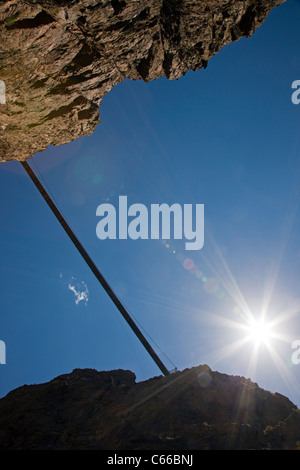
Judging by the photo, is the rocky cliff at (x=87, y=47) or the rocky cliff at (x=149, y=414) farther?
the rocky cliff at (x=149, y=414)

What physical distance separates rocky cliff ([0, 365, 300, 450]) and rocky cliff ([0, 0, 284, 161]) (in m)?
15.2

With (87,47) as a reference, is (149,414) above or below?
below

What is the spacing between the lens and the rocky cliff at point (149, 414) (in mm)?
9188

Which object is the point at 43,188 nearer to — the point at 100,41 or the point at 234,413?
the point at 100,41

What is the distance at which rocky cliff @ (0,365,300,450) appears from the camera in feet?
30.1

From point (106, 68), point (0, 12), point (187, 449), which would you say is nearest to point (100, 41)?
point (106, 68)

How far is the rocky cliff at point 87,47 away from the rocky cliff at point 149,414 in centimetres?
1519

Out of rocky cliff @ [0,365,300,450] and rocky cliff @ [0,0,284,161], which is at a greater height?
rocky cliff @ [0,0,284,161]

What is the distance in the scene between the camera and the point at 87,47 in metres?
8.55

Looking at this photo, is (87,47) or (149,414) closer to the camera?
(87,47)

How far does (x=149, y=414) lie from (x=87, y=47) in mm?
17404

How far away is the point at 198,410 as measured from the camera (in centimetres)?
1135

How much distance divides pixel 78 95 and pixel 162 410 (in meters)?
16.9

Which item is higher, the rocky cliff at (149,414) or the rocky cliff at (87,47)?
the rocky cliff at (87,47)
